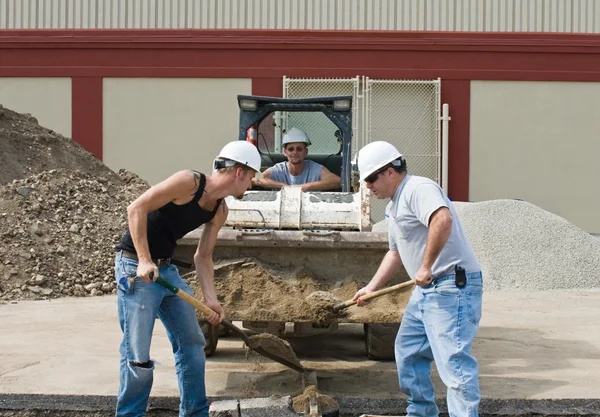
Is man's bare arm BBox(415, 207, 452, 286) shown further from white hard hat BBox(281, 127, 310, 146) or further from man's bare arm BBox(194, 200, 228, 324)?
white hard hat BBox(281, 127, 310, 146)

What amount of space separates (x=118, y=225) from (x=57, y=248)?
1.23 metres

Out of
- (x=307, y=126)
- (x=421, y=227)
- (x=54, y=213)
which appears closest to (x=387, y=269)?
(x=421, y=227)

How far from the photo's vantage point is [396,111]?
1669cm

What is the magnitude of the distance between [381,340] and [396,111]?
33.3 ft

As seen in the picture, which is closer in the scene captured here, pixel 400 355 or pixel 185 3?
pixel 400 355

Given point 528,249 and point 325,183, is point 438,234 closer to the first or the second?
point 325,183

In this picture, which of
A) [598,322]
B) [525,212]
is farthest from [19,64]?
[598,322]

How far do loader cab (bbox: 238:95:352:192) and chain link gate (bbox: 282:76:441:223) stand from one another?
724 cm

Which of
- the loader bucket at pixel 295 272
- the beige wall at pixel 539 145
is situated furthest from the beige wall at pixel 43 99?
the loader bucket at pixel 295 272

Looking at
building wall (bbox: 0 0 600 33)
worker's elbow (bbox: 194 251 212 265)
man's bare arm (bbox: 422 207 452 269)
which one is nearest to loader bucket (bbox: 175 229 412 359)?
worker's elbow (bbox: 194 251 212 265)

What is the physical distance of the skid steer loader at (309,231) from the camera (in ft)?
20.8

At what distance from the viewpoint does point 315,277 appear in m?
6.45

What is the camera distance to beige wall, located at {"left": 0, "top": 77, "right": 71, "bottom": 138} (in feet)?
56.3

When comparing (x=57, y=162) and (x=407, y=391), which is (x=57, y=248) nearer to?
(x=57, y=162)
